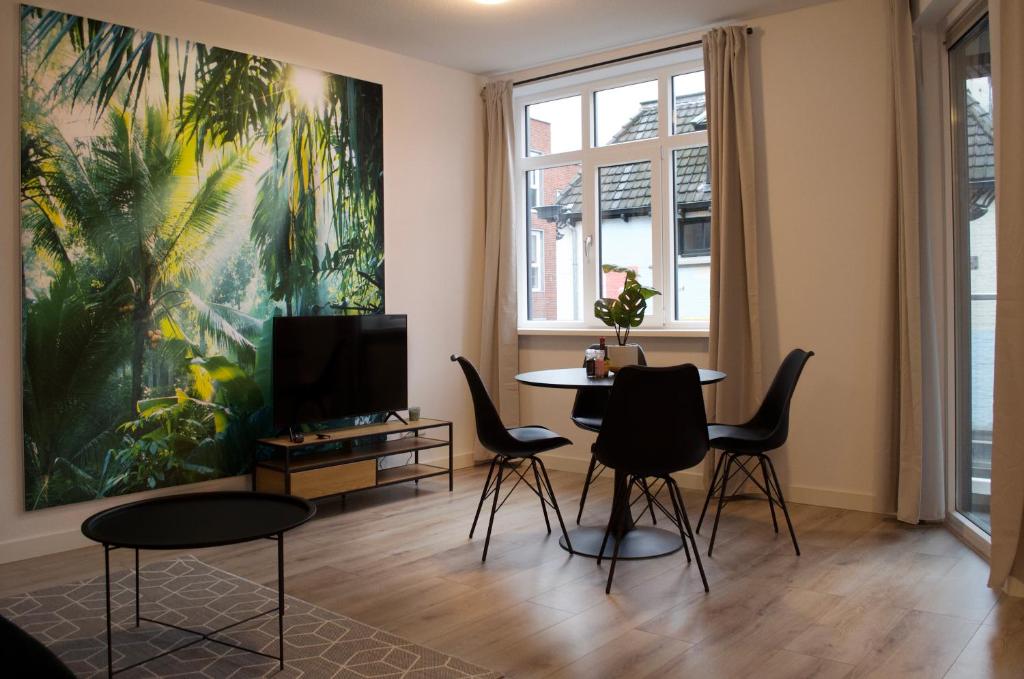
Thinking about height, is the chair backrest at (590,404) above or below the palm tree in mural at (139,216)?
below

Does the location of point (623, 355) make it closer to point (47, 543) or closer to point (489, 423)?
point (489, 423)

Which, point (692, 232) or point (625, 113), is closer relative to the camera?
point (692, 232)

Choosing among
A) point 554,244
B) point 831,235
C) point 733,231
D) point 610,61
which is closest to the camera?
point 831,235

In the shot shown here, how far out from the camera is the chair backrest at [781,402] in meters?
3.81

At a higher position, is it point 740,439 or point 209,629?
point 740,439

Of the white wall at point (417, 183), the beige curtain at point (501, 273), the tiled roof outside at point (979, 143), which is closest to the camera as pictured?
the tiled roof outside at point (979, 143)

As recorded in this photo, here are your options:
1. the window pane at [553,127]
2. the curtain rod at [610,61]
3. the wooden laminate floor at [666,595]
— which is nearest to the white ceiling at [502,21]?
the curtain rod at [610,61]

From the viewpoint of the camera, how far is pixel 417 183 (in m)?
5.65

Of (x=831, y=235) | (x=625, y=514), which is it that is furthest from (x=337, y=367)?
(x=831, y=235)

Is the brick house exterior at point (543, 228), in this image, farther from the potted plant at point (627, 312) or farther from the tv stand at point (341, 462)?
the potted plant at point (627, 312)

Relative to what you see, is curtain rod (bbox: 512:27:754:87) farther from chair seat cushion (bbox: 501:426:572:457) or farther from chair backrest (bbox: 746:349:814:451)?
chair seat cushion (bbox: 501:426:572:457)

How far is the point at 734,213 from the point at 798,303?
64 cm

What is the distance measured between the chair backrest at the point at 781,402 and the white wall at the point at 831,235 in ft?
2.28

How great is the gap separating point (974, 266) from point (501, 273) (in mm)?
3074
